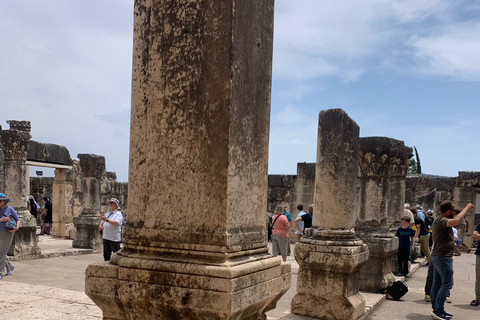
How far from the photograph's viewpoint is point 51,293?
7059 mm

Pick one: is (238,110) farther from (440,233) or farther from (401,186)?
(401,186)

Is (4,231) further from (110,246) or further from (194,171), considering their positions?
(194,171)

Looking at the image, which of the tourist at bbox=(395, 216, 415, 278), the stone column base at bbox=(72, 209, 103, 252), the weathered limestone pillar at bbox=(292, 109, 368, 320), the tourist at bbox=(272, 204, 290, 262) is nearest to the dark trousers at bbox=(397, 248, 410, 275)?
the tourist at bbox=(395, 216, 415, 278)

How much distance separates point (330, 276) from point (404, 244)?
15.4ft

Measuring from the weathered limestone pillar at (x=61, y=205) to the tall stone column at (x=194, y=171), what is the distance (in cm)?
1685

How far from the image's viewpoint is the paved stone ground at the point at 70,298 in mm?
5905

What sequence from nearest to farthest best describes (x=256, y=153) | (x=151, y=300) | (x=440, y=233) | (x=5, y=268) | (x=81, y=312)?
1. (x=151, y=300)
2. (x=256, y=153)
3. (x=81, y=312)
4. (x=440, y=233)
5. (x=5, y=268)

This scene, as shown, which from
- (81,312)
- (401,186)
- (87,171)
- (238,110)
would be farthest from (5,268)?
(401,186)

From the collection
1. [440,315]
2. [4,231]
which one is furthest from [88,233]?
[440,315]

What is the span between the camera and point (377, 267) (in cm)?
836

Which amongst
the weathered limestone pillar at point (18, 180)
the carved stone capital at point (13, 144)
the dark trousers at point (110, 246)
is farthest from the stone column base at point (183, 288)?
the carved stone capital at point (13, 144)

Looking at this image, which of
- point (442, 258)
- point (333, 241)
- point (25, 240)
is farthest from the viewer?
point (25, 240)

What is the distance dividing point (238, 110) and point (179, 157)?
43cm

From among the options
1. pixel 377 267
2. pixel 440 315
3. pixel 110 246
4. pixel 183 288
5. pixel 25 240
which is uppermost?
pixel 183 288
